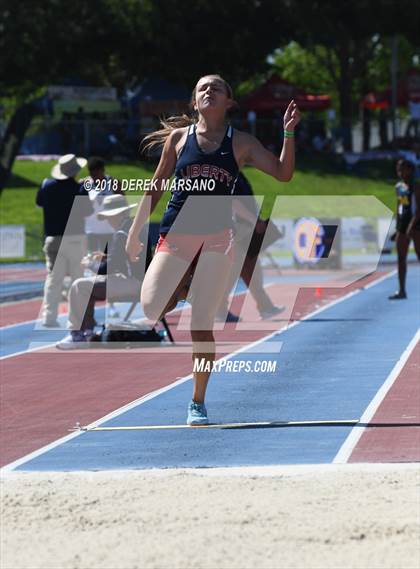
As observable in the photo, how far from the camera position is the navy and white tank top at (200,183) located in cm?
837

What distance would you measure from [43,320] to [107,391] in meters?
5.99

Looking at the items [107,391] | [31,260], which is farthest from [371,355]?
[31,260]

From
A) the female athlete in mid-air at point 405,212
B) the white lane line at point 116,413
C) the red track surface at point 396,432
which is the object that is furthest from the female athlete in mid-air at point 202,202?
the female athlete in mid-air at point 405,212

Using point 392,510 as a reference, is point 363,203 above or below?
below

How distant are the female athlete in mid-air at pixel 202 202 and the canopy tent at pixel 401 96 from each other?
49.5m

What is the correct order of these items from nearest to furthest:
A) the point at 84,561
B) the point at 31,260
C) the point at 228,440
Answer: the point at 84,561 → the point at 228,440 → the point at 31,260

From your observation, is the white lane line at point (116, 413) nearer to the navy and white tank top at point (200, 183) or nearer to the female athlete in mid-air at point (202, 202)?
the female athlete in mid-air at point (202, 202)

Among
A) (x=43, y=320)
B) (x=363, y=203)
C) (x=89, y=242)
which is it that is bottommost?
(x=363, y=203)

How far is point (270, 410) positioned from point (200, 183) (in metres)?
Result: 2.20

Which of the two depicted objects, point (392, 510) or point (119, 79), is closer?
point (392, 510)

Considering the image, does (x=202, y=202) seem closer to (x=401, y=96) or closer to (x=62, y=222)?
(x=62, y=222)

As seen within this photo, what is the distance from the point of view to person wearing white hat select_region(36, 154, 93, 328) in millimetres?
15969

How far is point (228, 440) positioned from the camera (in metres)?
8.50

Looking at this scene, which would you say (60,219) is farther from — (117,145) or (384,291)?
(117,145)
